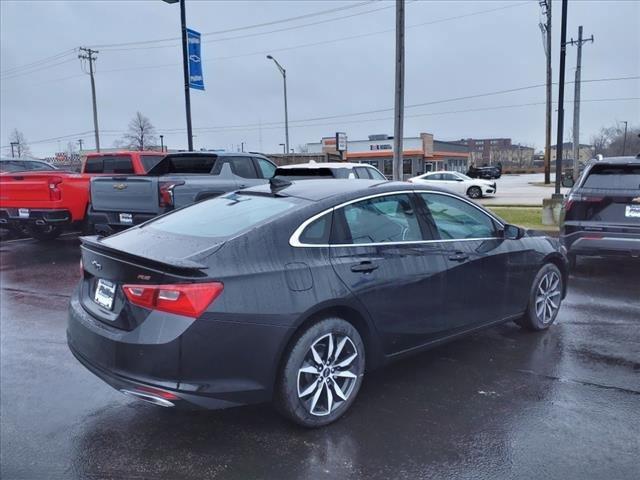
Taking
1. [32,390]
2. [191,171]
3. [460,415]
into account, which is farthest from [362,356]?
[191,171]

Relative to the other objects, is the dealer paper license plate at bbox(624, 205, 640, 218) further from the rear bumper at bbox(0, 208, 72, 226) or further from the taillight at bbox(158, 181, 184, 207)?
the rear bumper at bbox(0, 208, 72, 226)

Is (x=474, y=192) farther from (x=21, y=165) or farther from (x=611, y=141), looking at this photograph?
(x=611, y=141)

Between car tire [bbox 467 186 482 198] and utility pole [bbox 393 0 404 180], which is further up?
utility pole [bbox 393 0 404 180]

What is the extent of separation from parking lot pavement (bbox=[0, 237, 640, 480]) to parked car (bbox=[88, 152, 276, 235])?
371 cm

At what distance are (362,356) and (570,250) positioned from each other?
4.90 metres

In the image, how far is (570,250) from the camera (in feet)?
23.9

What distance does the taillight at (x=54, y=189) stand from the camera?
31.2 feet

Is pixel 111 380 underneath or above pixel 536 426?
above

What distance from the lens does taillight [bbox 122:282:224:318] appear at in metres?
2.89

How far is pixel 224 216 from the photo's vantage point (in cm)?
381

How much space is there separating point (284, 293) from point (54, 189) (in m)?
7.98

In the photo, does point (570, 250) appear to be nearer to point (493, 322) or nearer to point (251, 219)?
point (493, 322)

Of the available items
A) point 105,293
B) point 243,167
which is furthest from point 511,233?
point 243,167

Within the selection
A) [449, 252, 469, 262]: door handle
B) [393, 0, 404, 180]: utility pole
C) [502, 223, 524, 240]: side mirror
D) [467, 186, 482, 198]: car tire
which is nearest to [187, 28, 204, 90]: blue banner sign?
[393, 0, 404, 180]: utility pole
